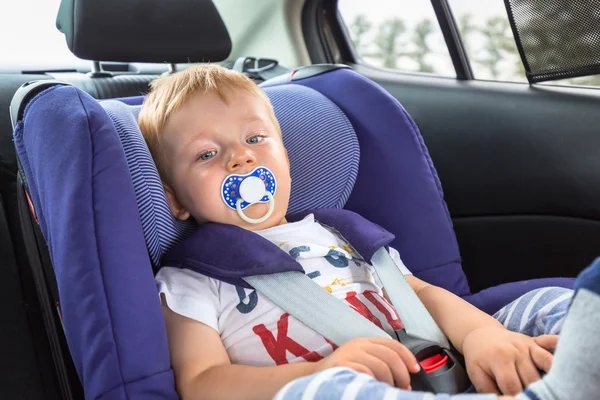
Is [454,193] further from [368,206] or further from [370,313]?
[370,313]

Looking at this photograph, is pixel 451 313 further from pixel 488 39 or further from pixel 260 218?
pixel 488 39

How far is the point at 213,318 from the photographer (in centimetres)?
110

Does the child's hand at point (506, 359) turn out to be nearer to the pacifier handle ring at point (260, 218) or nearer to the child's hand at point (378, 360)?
the child's hand at point (378, 360)

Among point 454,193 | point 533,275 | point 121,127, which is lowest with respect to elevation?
point 533,275

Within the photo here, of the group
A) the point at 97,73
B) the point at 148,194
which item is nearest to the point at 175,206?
the point at 148,194

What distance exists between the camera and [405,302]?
3.82 feet

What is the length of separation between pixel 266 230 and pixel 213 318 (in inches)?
9.0

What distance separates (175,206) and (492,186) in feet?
2.90

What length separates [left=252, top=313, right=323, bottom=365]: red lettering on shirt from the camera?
108cm

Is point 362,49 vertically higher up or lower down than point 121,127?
lower down

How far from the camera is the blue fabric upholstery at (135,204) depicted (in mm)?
991

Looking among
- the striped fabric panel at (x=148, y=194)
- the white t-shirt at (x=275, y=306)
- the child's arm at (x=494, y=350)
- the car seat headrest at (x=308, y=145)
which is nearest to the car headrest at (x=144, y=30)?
the car seat headrest at (x=308, y=145)

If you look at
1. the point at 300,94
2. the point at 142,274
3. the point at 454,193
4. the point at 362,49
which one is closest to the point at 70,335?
the point at 142,274

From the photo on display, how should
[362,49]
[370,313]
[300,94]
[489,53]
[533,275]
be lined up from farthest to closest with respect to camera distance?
[362,49] → [489,53] → [533,275] → [300,94] → [370,313]
